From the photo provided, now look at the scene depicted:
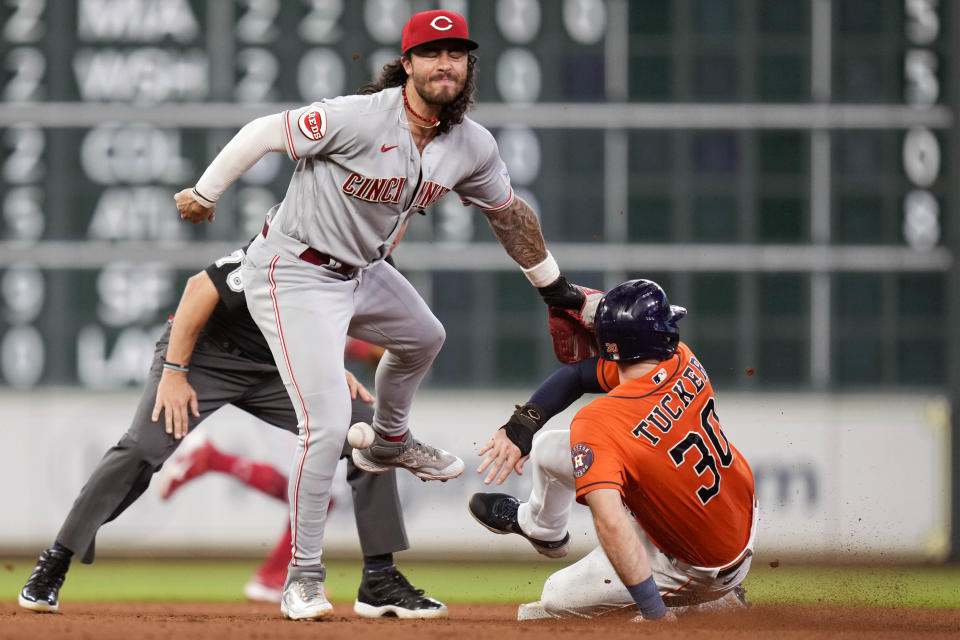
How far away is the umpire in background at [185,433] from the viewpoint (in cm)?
408

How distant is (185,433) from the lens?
419 cm

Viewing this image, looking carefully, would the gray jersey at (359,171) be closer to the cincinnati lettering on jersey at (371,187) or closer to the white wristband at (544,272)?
the cincinnati lettering on jersey at (371,187)

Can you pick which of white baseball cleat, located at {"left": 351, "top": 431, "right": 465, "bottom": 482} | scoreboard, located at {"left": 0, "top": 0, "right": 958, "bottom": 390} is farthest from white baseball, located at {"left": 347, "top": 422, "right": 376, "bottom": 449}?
scoreboard, located at {"left": 0, "top": 0, "right": 958, "bottom": 390}

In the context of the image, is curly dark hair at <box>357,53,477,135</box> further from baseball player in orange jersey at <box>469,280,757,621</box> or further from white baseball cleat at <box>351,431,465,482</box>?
white baseball cleat at <box>351,431,465,482</box>

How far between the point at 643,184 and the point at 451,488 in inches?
91.1

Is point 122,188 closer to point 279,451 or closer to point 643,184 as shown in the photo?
point 279,451

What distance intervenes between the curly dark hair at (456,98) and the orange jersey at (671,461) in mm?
931

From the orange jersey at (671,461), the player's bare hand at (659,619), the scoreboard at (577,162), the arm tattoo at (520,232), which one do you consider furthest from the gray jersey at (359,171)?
the scoreboard at (577,162)

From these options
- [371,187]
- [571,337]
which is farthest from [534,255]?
[371,187]

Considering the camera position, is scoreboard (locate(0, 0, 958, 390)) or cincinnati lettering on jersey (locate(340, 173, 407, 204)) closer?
cincinnati lettering on jersey (locate(340, 173, 407, 204))

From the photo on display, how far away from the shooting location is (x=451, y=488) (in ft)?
26.8

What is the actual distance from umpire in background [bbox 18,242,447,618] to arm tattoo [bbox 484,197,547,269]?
759 mm

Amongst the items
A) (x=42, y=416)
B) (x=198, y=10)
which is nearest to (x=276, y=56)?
(x=198, y=10)

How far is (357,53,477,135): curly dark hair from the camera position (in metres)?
3.76
